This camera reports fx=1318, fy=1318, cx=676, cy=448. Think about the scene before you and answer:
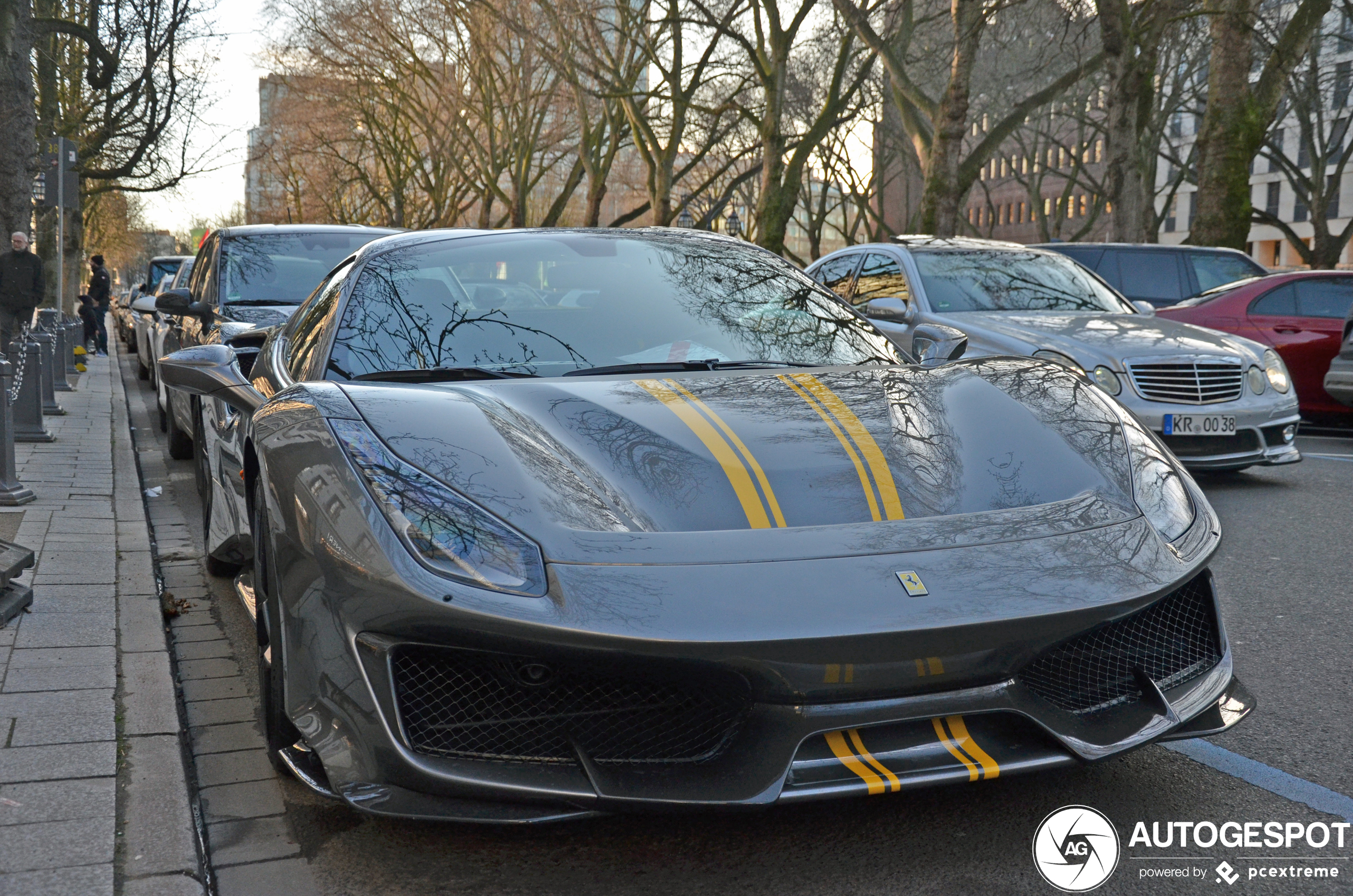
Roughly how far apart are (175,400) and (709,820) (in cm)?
728

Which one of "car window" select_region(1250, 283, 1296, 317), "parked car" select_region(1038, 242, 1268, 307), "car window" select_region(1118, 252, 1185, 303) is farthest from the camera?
"car window" select_region(1118, 252, 1185, 303)

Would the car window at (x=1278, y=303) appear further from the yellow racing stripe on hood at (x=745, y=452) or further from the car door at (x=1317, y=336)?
the yellow racing stripe on hood at (x=745, y=452)

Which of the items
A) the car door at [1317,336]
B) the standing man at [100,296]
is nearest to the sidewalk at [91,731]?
the car door at [1317,336]

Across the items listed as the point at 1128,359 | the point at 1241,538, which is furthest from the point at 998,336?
the point at 1241,538

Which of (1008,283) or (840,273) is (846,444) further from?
(840,273)

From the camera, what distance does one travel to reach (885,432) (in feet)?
9.87

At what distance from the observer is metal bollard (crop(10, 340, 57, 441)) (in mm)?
9969

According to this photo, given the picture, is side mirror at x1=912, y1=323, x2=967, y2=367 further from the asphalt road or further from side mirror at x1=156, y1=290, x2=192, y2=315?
side mirror at x1=156, y1=290, x2=192, y2=315

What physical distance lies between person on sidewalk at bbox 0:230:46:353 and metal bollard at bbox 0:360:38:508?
7.07 metres

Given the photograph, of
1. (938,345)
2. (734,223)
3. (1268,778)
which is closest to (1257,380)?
(938,345)

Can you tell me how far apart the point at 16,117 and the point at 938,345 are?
12339mm

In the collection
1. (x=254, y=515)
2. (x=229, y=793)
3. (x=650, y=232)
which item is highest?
(x=650, y=232)

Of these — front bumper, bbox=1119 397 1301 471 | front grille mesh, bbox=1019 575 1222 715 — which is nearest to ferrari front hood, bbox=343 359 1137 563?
front grille mesh, bbox=1019 575 1222 715

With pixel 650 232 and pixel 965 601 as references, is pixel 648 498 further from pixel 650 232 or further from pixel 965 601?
pixel 650 232
